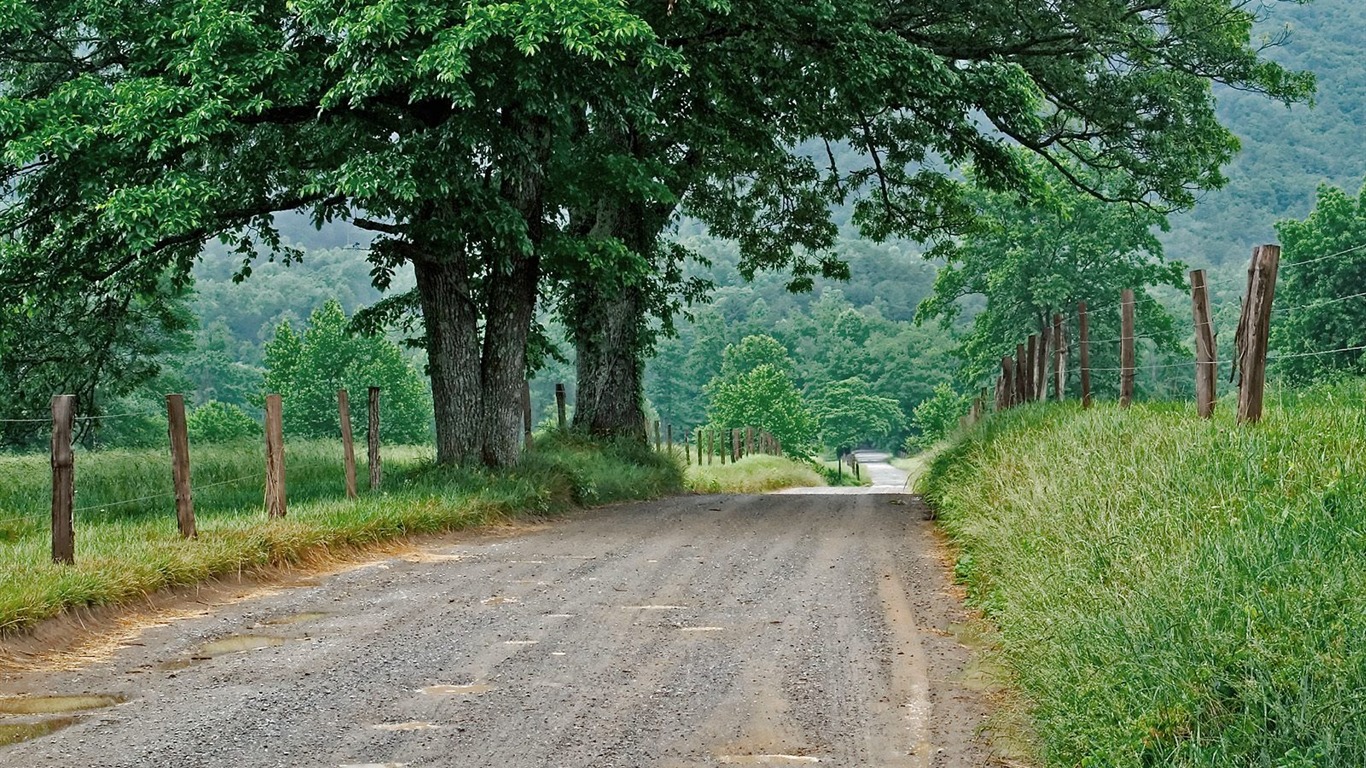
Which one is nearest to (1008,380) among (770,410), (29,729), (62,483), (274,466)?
(274,466)

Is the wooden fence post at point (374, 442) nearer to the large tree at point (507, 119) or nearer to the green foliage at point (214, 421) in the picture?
the large tree at point (507, 119)

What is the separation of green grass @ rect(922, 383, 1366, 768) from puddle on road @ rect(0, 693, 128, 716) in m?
4.67

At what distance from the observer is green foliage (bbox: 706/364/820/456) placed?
80.1m

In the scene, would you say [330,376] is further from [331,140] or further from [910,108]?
[331,140]

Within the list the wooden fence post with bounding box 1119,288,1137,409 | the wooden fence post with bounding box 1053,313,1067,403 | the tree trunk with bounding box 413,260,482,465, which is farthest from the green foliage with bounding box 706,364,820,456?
the wooden fence post with bounding box 1119,288,1137,409

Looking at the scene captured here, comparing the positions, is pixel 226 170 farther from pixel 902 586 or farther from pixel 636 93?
Result: pixel 902 586

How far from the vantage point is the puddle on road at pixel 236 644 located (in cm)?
780

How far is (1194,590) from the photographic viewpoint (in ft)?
17.3

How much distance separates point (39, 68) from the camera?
17.0 metres

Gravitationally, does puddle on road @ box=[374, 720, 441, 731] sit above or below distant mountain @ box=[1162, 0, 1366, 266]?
below

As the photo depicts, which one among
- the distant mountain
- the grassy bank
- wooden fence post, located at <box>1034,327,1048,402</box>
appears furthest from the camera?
the distant mountain

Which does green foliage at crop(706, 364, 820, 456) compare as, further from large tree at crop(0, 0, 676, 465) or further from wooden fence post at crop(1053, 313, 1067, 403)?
large tree at crop(0, 0, 676, 465)

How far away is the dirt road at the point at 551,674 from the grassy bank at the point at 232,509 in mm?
683

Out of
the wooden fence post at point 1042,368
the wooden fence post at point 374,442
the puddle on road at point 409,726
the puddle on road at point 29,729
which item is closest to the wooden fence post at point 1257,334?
the puddle on road at point 409,726
